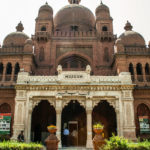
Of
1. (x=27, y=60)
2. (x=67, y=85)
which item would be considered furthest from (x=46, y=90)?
(x=27, y=60)

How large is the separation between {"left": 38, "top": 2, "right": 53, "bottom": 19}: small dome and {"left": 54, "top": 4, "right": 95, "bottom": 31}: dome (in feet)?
9.04

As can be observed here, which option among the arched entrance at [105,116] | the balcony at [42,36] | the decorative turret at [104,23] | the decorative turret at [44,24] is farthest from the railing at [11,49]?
the arched entrance at [105,116]

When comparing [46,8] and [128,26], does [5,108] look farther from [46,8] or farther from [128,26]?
[128,26]

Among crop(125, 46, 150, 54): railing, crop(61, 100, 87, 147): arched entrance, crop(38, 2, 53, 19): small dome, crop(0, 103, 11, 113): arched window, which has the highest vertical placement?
crop(38, 2, 53, 19): small dome

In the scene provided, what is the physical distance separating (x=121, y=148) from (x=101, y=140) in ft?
8.31

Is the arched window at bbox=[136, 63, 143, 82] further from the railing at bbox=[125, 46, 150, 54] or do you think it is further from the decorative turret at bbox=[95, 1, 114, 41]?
the decorative turret at bbox=[95, 1, 114, 41]

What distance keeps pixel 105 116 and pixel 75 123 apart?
3.09 metres

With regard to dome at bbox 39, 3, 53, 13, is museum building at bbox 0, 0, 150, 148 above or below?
below

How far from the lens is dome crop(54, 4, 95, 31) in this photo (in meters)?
28.4

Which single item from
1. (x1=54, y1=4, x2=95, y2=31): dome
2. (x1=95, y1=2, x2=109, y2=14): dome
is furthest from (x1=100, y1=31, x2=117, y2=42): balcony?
(x1=54, y1=4, x2=95, y2=31): dome

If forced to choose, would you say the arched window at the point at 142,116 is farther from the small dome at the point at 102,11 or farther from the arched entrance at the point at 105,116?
the small dome at the point at 102,11

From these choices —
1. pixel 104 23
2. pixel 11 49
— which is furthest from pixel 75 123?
pixel 104 23

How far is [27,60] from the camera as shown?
66.4ft

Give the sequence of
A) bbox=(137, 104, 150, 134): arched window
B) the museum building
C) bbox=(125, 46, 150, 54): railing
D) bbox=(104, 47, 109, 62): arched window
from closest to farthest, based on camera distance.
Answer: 1. the museum building
2. bbox=(137, 104, 150, 134): arched window
3. bbox=(125, 46, 150, 54): railing
4. bbox=(104, 47, 109, 62): arched window
